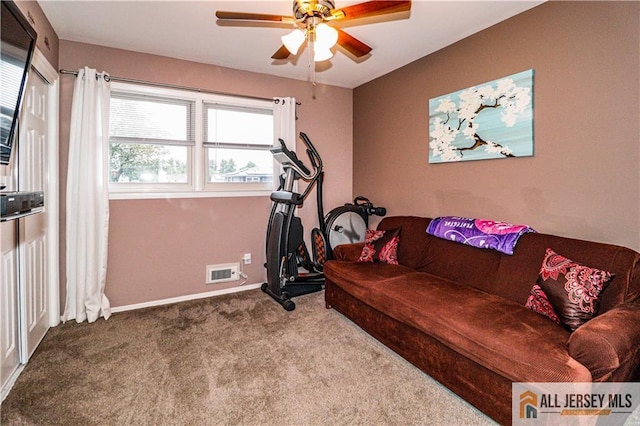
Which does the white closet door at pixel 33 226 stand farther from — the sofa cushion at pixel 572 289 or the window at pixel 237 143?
the sofa cushion at pixel 572 289

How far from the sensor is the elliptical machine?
11.0ft

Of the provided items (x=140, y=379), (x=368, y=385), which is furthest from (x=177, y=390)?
(x=368, y=385)

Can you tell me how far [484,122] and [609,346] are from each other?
197 cm

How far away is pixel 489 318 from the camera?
1.87 metres

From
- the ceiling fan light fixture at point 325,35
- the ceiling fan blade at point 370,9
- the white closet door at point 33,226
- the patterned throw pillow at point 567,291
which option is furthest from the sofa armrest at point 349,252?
the white closet door at point 33,226

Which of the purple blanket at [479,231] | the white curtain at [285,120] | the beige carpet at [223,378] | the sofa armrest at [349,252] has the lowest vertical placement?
the beige carpet at [223,378]

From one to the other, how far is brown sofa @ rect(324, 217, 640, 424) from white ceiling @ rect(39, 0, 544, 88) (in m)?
1.84

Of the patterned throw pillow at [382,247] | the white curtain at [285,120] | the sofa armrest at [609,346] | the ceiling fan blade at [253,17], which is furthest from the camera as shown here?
the white curtain at [285,120]

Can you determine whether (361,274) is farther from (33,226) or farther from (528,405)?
(33,226)

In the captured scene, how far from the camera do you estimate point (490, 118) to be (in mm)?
2771

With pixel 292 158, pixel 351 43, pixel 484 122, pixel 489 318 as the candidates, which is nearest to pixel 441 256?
pixel 489 318

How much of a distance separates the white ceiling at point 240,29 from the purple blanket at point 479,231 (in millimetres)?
1655

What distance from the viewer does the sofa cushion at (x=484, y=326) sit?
4.94ft

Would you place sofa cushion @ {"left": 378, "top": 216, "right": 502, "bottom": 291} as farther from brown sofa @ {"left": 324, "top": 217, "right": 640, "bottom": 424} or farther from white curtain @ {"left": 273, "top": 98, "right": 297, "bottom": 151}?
white curtain @ {"left": 273, "top": 98, "right": 297, "bottom": 151}
